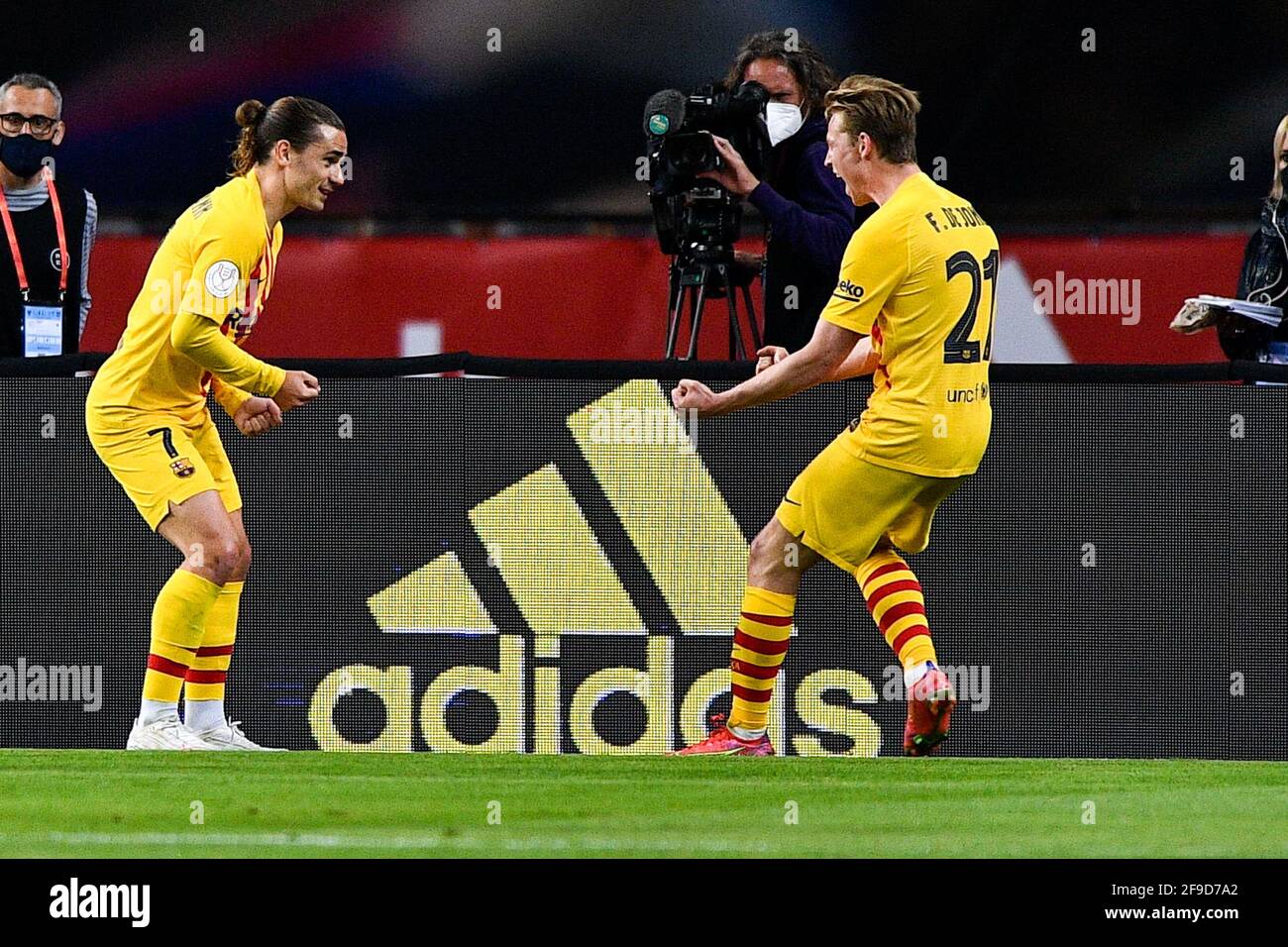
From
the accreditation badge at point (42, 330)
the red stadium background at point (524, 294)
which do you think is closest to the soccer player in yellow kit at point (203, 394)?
the accreditation badge at point (42, 330)

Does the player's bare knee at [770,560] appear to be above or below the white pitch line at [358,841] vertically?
above

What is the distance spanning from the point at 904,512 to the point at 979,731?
1038 mm

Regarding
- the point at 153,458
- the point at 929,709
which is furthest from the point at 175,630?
the point at 929,709

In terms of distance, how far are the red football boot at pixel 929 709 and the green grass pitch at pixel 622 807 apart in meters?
0.10

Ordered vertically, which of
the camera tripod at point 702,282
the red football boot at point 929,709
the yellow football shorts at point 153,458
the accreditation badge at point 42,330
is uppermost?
the camera tripod at point 702,282

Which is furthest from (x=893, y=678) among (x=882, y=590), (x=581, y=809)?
(x=581, y=809)

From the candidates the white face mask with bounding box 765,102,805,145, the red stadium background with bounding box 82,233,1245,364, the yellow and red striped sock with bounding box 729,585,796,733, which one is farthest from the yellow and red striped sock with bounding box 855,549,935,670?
the red stadium background with bounding box 82,233,1245,364

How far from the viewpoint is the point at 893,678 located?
7.17m

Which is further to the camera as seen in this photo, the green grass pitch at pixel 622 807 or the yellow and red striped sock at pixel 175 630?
the yellow and red striped sock at pixel 175 630

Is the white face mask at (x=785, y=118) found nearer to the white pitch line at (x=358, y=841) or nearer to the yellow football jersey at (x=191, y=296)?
the yellow football jersey at (x=191, y=296)

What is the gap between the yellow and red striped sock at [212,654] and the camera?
22.7 ft
